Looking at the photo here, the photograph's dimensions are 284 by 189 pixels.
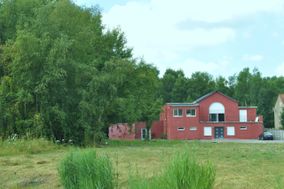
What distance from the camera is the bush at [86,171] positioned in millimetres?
9258

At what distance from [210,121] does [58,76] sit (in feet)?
182

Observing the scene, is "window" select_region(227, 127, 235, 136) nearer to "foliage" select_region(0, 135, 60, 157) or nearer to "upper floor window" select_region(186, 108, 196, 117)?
"upper floor window" select_region(186, 108, 196, 117)

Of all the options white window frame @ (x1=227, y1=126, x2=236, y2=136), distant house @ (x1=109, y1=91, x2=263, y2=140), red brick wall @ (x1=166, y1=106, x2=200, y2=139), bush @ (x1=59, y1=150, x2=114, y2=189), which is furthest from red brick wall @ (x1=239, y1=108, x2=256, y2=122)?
bush @ (x1=59, y1=150, x2=114, y2=189)

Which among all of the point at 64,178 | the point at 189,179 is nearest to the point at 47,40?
the point at 64,178

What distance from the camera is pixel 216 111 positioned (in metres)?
90.8

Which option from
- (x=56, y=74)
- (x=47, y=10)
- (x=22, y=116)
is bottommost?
(x=22, y=116)

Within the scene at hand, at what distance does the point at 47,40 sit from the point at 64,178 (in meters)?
29.0

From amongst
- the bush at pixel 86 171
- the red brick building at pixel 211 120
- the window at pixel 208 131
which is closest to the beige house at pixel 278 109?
the red brick building at pixel 211 120

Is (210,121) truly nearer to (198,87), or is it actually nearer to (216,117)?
(216,117)

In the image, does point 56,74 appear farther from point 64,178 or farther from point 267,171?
point 64,178

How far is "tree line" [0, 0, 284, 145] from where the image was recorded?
1480 inches

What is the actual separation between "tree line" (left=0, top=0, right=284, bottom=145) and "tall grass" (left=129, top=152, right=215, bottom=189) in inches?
1127

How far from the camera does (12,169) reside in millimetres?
18188

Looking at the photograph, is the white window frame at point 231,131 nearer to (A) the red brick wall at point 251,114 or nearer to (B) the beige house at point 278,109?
(A) the red brick wall at point 251,114
